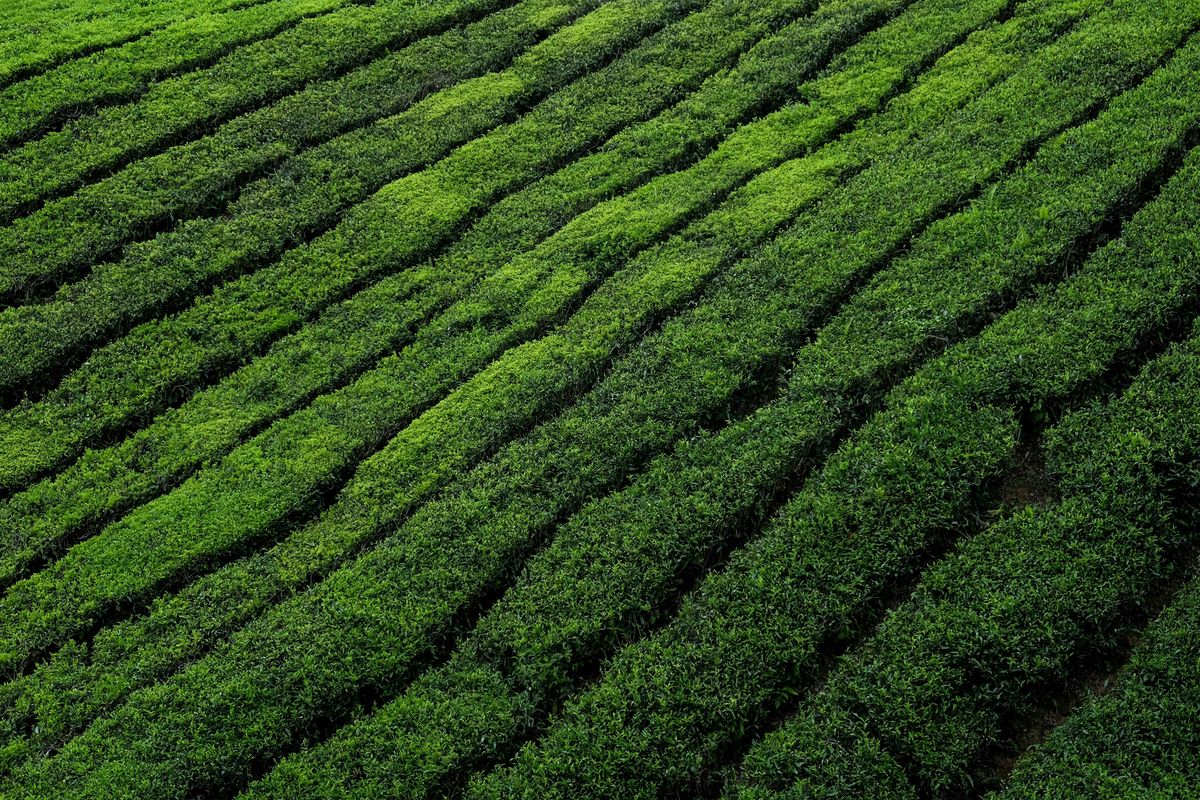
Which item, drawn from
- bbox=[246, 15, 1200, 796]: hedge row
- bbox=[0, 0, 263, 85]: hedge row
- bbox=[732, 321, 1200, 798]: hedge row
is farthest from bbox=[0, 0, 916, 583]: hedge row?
bbox=[0, 0, 263, 85]: hedge row

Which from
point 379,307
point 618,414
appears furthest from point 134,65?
point 618,414

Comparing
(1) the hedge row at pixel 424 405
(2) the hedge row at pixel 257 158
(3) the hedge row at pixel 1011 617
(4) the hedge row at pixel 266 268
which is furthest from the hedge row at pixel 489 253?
(3) the hedge row at pixel 1011 617

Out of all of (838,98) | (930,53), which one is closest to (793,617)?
(838,98)

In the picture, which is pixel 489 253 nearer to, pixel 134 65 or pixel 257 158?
pixel 257 158

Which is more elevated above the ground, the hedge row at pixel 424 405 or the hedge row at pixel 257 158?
the hedge row at pixel 257 158

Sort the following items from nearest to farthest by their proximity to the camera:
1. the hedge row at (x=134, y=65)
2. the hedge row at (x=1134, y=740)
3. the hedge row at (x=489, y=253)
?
the hedge row at (x=1134, y=740) → the hedge row at (x=489, y=253) → the hedge row at (x=134, y=65)

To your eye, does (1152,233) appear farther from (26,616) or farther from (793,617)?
(26,616)

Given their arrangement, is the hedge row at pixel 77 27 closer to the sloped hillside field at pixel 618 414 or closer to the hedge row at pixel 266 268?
the sloped hillside field at pixel 618 414
